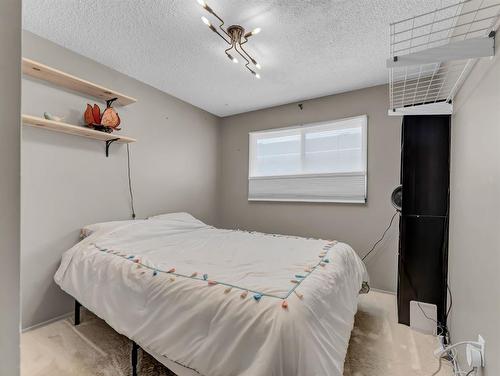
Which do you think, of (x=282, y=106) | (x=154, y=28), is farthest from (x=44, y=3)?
(x=282, y=106)

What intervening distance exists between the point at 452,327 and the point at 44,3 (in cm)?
371

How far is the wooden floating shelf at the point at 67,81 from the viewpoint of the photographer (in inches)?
75.8

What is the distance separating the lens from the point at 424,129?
204 cm

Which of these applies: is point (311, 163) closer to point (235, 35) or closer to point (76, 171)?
point (235, 35)

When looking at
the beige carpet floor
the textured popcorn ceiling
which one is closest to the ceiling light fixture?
the textured popcorn ceiling

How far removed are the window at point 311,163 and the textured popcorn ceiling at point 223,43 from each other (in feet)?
1.92

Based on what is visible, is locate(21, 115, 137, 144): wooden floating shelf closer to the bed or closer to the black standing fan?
the bed

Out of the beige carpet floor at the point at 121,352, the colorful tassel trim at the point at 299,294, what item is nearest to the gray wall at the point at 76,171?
the beige carpet floor at the point at 121,352

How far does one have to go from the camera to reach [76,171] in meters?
2.30

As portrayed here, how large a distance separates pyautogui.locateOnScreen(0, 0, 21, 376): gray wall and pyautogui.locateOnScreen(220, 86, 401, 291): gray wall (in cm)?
313

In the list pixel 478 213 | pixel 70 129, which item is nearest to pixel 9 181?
pixel 478 213

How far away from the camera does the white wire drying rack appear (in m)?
1.06

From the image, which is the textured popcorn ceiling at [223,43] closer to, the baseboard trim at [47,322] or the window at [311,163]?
the window at [311,163]

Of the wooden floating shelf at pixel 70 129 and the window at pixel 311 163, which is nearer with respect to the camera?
the wooden floating shelf at pixel 70 129
